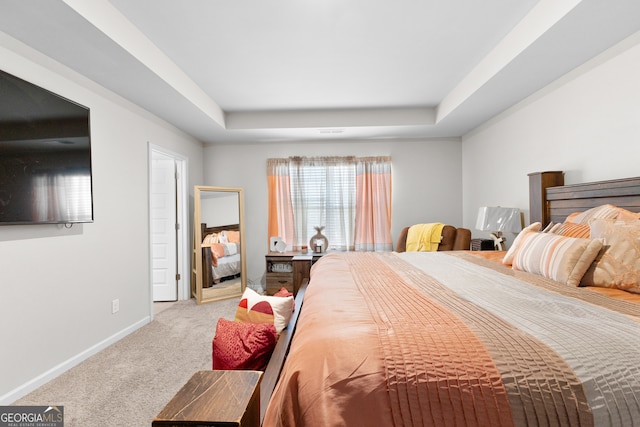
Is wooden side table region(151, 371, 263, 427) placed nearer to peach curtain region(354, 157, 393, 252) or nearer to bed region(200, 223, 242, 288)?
bed region(200, 223, 242, 288)

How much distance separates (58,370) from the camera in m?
2.46

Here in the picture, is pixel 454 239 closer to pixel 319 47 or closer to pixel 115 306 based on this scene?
pixel 319 47

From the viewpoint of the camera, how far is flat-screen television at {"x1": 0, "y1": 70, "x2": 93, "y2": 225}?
2.05m

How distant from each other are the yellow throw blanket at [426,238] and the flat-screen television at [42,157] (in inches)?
144

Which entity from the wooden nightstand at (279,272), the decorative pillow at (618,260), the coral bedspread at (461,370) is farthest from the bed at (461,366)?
the wooden nightstand at (279,272)

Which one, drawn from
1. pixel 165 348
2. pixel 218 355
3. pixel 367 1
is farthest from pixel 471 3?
pixel 165 348

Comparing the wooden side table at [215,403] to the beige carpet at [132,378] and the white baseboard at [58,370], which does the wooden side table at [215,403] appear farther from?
the white baseboard at [58,370]

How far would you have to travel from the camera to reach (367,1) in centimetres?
217

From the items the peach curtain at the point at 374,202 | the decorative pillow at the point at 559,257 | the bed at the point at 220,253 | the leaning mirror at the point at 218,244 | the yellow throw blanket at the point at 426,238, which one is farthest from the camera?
the peach curtain at the point at 374,202

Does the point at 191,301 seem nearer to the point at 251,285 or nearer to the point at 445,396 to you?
the point at 251,285

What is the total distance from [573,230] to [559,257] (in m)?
0.52

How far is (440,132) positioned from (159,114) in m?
3.72

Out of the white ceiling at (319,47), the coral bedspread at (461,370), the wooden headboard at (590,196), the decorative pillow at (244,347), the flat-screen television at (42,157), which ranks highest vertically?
the white ceiling at (319,47)

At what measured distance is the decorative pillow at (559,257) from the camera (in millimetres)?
1722
